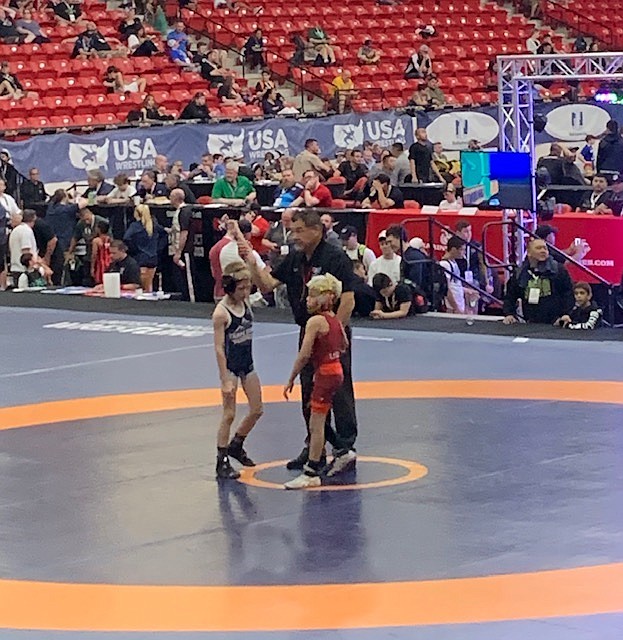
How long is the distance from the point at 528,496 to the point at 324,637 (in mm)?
2983

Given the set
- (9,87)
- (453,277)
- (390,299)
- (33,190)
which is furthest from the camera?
(9,87)

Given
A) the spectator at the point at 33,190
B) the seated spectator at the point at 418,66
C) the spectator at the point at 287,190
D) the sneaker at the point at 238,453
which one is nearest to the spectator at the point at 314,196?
the spectator at the point at 287,190

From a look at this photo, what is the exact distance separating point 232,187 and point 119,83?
7690 millimetres

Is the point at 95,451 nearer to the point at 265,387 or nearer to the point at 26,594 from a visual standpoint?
the point at 265,387

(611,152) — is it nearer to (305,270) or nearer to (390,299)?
(390,299)

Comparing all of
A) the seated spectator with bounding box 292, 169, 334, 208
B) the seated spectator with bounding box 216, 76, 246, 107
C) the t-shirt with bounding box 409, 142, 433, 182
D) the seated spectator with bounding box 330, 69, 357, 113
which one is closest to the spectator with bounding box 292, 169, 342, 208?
the seated spectator with bounding box 292, 169, 334, 208

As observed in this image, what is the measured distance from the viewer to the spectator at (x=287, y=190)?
22.1 metres

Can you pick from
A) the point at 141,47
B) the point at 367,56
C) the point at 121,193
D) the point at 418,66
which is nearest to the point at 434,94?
the point at 418,66

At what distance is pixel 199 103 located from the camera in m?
29.9

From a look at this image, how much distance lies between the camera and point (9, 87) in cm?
2878

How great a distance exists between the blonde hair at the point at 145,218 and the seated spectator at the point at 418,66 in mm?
16090

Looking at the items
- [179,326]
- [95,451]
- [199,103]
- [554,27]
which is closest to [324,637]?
[95,451]

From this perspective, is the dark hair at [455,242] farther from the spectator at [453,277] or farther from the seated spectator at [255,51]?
Answer: the seated spectator at [255,51]

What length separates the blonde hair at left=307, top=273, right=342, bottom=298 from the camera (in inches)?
405
